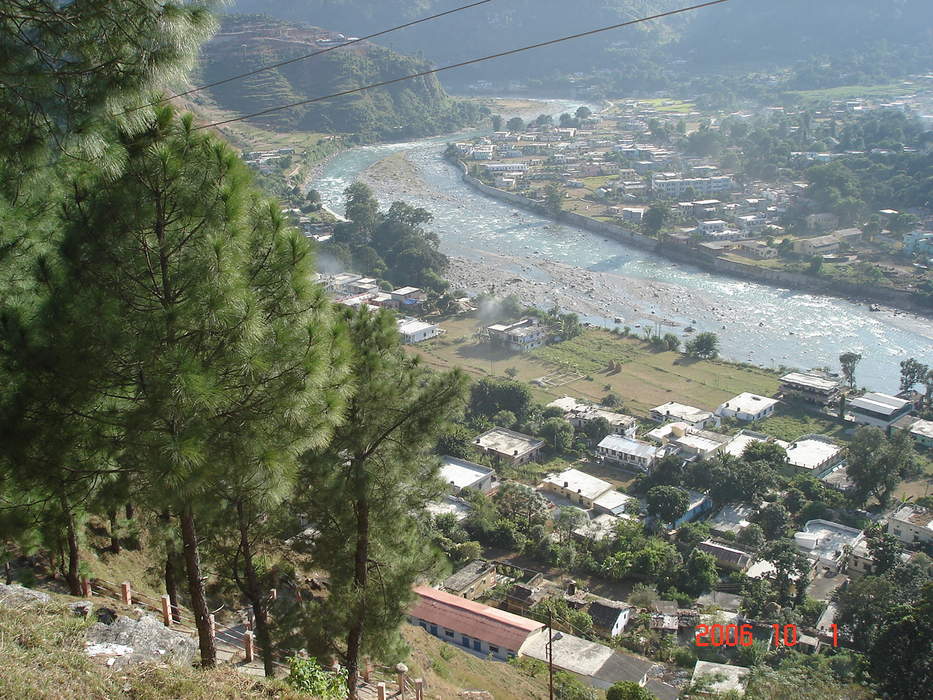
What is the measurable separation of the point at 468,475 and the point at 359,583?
5473 millimetres

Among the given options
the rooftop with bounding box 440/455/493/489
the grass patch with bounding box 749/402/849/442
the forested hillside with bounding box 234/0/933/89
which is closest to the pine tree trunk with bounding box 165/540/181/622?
the rooftop with bounding box 440/455/493/489

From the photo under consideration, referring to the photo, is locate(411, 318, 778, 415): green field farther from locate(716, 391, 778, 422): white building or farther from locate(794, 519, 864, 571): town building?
locate(794, 519, 864, 571): town building

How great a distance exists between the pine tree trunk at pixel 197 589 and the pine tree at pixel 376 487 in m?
0.56

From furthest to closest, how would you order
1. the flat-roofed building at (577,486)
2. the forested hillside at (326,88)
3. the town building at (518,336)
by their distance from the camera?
the forested hillside at (326,88) < the town building at (518,336) < the flat-roofed building at (577,486)

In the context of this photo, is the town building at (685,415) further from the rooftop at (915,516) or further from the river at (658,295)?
the rooftop at (915,516)

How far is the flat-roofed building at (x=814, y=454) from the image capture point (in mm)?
8727

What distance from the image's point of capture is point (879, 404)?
395 inches

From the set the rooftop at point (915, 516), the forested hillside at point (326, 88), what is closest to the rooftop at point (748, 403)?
the rooftop at point (915, 516)

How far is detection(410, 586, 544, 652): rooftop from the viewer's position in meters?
5.36

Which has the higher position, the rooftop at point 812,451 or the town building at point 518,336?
the town building at point 518,336

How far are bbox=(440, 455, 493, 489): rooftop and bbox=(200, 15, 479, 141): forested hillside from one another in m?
22.6

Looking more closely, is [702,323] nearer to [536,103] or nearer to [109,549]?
[109,549]

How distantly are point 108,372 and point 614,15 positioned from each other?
4721cm

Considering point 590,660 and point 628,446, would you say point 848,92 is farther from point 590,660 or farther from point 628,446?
point 590,660
